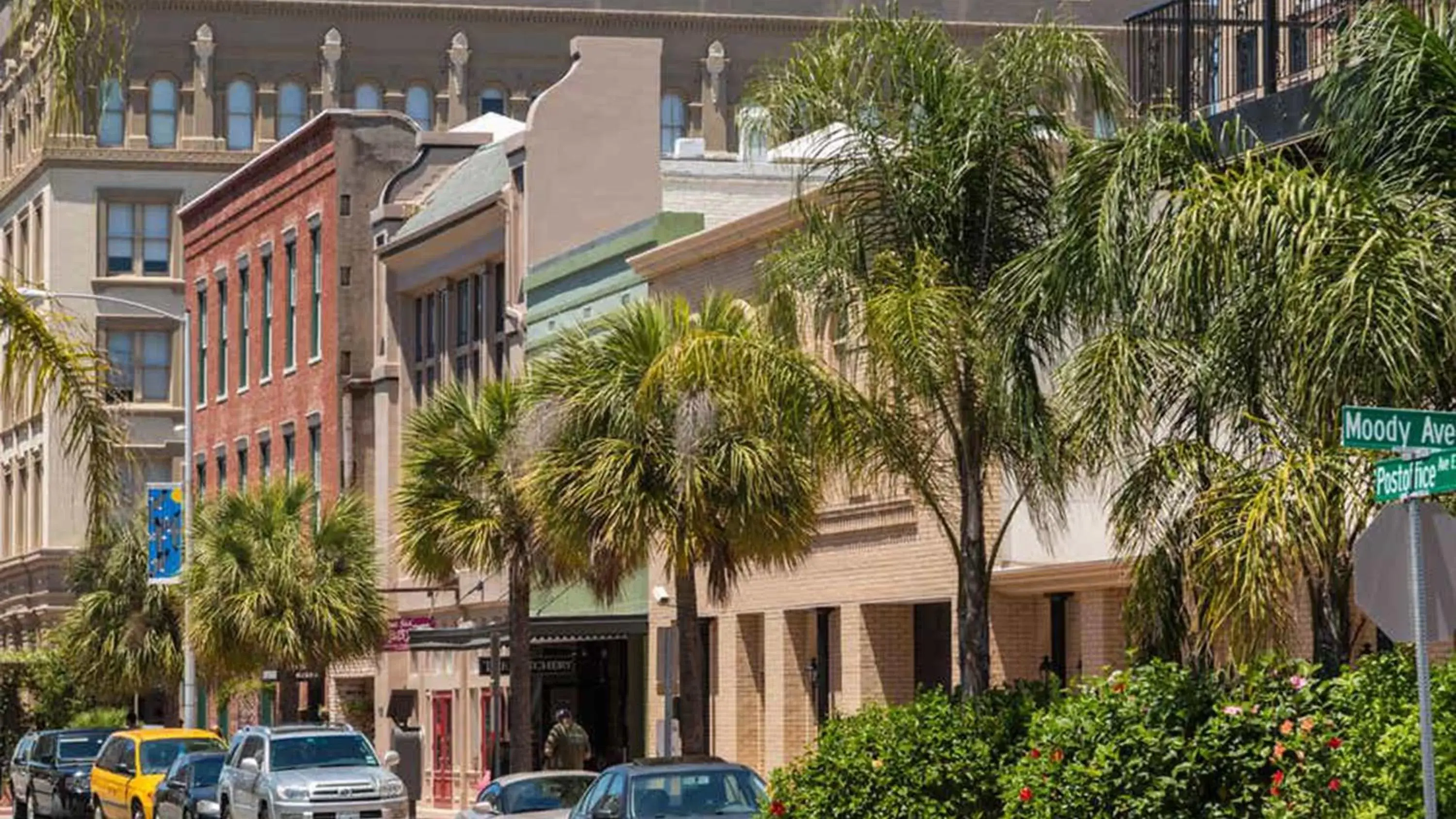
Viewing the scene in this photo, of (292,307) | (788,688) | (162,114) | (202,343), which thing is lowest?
(788,688)

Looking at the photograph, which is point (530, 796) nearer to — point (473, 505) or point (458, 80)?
point (473, 505)

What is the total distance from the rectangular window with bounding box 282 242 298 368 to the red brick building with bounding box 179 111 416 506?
4 centimetres

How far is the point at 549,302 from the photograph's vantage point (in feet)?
152

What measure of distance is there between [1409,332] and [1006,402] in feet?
16.8

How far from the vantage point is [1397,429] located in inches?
534

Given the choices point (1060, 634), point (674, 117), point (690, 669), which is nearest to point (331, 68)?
point (674, 117)

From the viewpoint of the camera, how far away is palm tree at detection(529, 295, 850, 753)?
29.2 m

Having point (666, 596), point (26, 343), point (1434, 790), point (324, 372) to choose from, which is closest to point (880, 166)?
point (1434, 790)

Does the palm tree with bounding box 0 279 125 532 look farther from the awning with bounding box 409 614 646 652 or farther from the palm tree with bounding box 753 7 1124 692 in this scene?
the awning with bounding box 409 614 646 652

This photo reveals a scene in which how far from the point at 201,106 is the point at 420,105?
21.6 feet

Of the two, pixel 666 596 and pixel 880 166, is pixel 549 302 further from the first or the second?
pixel 880 166

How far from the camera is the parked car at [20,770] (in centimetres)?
4944

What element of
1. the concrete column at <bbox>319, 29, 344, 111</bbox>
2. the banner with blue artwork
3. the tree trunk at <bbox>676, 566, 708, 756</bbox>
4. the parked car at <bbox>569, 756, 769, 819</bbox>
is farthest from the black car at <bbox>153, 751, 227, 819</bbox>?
the concrete column at <bbox>319, 29, 344, 111</bbox>

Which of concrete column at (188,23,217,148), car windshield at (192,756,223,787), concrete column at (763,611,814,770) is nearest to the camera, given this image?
Answer: concrete column at (763,611,814,770)
